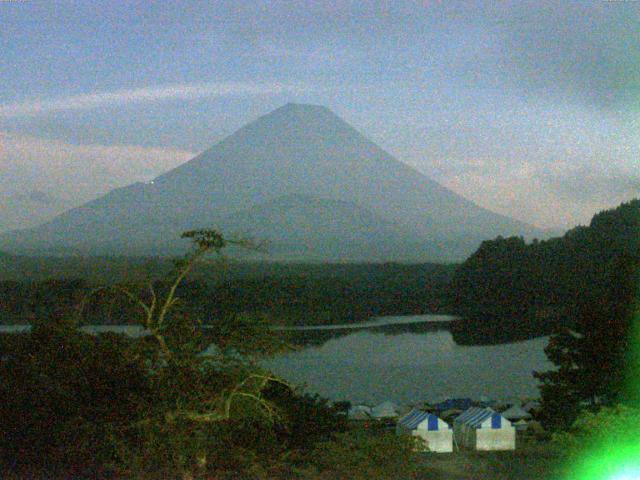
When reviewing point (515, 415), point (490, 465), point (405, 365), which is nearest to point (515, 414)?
point (515, 415)

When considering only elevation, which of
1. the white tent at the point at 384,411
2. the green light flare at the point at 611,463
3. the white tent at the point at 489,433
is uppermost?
the green light flare at the point at 611,463

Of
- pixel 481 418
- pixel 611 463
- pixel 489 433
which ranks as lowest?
pixel 489 433

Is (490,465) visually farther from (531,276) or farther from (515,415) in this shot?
(531,276)

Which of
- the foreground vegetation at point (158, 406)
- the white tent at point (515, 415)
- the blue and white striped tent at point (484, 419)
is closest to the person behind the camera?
the foreground vegetation at point (158, 406)

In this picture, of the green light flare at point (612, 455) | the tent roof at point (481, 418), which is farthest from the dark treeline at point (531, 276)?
the green light flare at point (612, 455)

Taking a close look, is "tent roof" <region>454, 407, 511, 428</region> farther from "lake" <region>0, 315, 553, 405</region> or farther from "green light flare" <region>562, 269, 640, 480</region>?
"lake" <region>0, 315, 553, 405</region>

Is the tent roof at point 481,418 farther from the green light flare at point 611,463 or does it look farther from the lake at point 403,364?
the lake at point 403,364

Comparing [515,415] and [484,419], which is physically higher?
[484,419]

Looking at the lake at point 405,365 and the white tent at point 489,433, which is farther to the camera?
the lake at point 405,365
